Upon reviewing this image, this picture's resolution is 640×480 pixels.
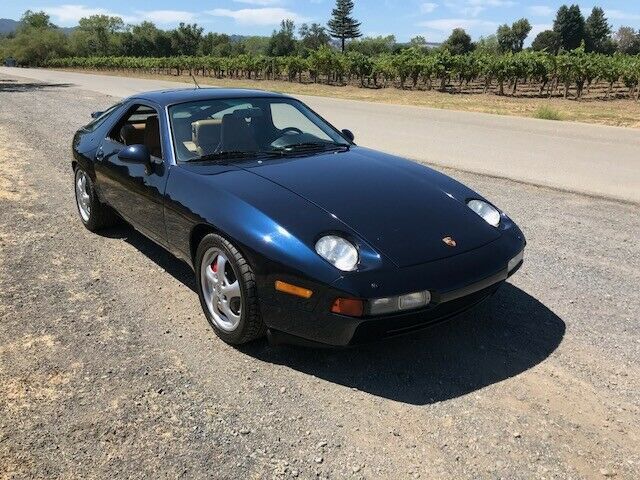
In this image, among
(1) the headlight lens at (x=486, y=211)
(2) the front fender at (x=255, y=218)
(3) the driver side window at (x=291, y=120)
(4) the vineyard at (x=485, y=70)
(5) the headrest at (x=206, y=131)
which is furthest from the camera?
(4) the vineyard at (x=485, y=70)

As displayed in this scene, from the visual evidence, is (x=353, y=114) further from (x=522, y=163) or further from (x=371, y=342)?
(x=371, y=342)

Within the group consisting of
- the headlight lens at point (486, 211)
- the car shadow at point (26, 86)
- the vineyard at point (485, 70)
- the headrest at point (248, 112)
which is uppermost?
the vineyard at point (485, 70)

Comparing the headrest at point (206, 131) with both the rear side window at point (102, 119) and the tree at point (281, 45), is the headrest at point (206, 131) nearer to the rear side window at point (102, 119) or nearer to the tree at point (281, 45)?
the rear side window at point (102, 119)

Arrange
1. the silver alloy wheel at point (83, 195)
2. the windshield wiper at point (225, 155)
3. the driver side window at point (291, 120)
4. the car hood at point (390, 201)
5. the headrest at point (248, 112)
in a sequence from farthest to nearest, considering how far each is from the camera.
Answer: the silver alloy wheel at point (83, 195), the driver side window at point (291, 120), the headrest at point (248, 112), the windshield wiper at point (225, 155), the car hood at point (390, 201)

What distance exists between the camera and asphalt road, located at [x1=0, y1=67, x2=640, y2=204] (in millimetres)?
7848

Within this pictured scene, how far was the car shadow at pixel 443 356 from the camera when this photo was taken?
9.38ft

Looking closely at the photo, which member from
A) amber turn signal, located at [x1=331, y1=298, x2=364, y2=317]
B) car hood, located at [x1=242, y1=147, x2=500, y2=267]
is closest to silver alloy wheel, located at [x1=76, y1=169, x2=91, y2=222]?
car hood, located at [x1=242, y1=147, x2=500, y2=267]

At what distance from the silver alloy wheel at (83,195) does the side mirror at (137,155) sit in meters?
1.61

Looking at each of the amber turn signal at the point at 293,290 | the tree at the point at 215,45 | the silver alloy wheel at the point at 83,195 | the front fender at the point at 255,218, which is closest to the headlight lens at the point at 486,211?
the front fender at the point at 255,218

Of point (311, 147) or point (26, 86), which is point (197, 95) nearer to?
point (311, 147)

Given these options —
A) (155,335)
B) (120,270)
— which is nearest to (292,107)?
(120,270)

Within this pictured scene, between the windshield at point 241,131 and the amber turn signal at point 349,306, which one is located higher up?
the windshield at point 241,131

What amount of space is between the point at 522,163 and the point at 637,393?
6714 millimetres

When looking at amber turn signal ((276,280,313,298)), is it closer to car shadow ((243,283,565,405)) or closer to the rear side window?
car shadow ((243,283,565,405))
